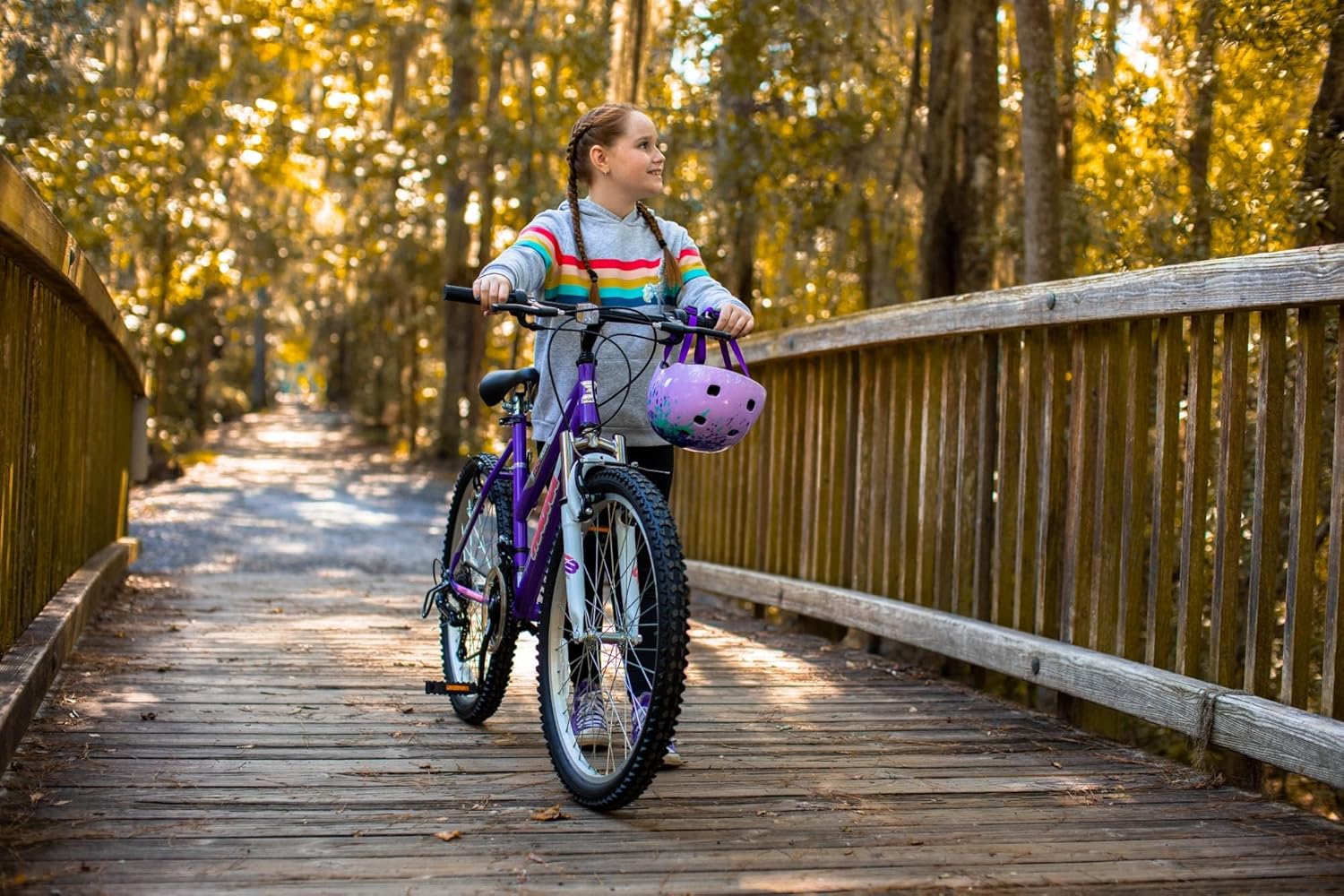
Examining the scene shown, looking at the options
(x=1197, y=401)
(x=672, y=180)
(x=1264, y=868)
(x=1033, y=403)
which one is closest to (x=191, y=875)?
(x=1264, y=868)


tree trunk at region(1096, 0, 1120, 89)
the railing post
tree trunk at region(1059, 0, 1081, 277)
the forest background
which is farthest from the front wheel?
the railing post

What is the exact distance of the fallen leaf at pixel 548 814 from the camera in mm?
3199

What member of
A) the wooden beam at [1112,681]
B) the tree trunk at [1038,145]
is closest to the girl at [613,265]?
the wooden beam at [1112,681]

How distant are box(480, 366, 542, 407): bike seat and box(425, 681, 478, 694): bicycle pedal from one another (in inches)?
31.9

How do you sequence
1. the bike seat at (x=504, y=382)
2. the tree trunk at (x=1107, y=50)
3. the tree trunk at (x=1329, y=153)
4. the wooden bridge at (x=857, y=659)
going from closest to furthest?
the wooden bridge at (x=857, y=659) < the bike seat at (x=504, y=382) < the tree trunk at (x=1329, y=153) < the tree trunk at (x=1107, y=50)

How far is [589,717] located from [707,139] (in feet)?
28.6

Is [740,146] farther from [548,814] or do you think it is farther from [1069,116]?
[548,814]

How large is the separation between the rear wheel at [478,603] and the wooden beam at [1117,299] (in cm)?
174

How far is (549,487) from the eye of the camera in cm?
371

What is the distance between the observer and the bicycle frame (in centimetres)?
340

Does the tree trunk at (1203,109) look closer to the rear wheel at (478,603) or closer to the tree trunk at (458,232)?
the rear wheel at (478,603)

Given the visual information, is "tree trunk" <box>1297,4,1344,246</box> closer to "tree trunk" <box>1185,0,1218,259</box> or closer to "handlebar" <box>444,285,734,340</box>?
"tree trunk" <box>1185,0,1218,259</box>

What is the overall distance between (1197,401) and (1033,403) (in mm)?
884

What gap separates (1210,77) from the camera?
6055mm
